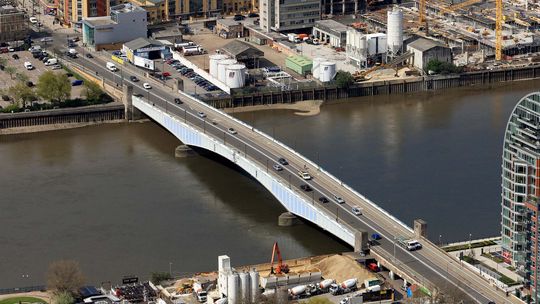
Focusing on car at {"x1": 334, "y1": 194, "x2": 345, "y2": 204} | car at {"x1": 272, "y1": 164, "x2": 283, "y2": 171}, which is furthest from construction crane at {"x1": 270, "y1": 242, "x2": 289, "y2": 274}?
car at {"x1": 272, "y1": 164, "x2": 283, "y2": 171}

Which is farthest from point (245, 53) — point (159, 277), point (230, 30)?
point (159, 277)

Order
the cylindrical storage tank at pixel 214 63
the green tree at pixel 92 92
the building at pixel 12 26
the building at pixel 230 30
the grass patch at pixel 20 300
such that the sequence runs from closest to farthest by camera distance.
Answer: the grass patch at pixel 20 300, the green tree at pixel 92 92, the cylindrical storage tank at pixel 214 63, the building at pixel 12 26, the building at pixel 230 30

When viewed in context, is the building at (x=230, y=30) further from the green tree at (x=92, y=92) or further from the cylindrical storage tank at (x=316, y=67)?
the green tree at (x=92, y=92)

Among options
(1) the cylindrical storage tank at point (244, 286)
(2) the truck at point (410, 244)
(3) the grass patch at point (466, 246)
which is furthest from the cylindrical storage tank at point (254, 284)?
(3) the grass patch at point (466, 246)

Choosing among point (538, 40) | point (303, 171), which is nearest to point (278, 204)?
point (303, 171)

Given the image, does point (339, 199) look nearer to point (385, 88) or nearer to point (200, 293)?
point (200, 293)

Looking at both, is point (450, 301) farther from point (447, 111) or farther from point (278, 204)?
point (447, 111)

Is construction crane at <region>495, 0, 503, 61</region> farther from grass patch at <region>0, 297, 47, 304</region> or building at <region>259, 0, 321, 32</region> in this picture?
grass patch at <region>0, 297, 47, 304</region>
